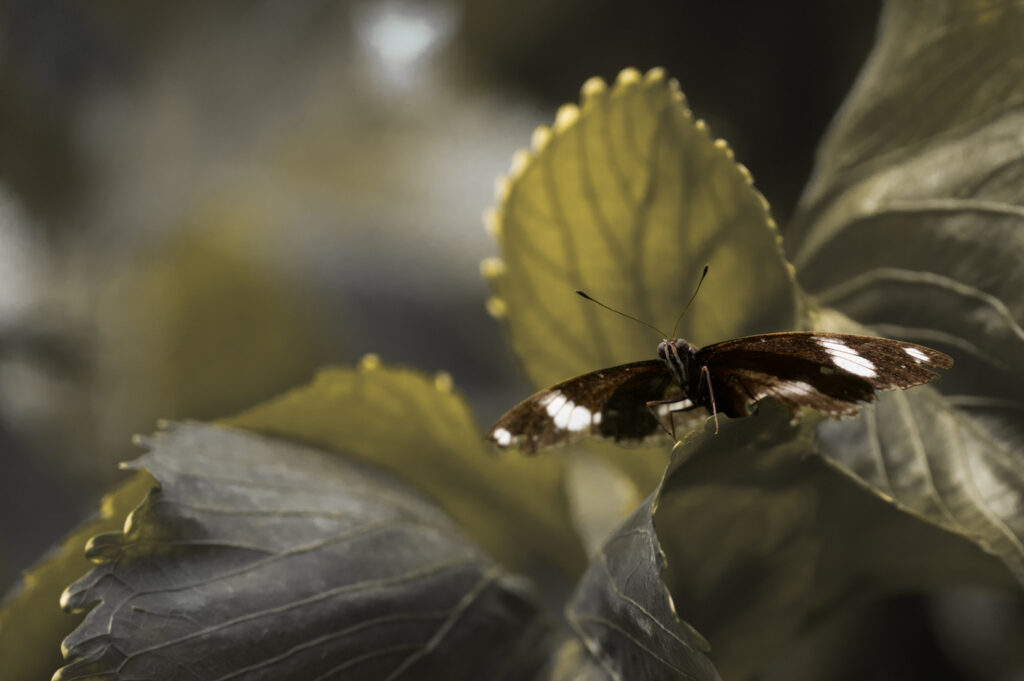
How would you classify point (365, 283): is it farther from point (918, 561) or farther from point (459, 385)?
point (918, 561)

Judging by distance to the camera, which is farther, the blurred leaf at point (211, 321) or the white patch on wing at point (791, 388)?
the blurred leaf at point (211, 321)

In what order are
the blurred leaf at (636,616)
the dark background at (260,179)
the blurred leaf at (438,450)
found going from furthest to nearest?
the dark background at (260,179)
the blurred leaf at (438,450)
the blurred leaf at (636,616)

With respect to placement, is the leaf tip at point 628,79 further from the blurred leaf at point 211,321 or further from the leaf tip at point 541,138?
the blurred leaf at point 211,321

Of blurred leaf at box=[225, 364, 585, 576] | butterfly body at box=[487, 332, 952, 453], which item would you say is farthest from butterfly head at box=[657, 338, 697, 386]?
blurred leaf at box=[225, 364, 585, 576]

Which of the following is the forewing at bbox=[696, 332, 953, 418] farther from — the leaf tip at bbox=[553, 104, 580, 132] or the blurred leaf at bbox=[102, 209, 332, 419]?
the blurred leaf at bbox=[102, 209, 332, 419]

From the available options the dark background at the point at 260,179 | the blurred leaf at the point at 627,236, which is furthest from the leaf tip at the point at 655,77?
the dark background at the point at 260,179
